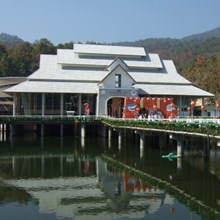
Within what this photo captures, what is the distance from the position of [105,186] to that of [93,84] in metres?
36.1

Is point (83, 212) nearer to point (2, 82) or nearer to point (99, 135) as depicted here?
point (99, 135)

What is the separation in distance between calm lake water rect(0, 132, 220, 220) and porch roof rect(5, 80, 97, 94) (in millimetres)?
16219

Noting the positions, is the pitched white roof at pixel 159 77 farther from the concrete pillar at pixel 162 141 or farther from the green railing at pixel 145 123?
the concrete pillar at pixel 162 141

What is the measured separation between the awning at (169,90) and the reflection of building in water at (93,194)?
30394mm

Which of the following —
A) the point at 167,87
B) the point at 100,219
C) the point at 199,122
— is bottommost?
the point at 100,219

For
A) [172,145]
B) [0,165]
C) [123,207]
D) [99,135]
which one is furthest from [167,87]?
[123,207]

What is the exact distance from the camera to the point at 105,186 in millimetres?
25234

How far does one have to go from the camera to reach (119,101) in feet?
197

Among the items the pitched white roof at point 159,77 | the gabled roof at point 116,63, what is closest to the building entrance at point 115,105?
the pitched white roof at point 159,77

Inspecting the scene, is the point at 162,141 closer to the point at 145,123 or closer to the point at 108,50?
the point at 145,123

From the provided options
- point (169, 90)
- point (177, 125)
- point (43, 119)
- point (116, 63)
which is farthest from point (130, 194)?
point (116, 63)

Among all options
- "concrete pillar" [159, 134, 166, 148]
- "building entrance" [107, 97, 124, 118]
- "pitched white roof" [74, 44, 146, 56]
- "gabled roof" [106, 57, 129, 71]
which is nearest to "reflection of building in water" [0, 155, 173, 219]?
"concrete pillar" [159, 134, 166, 148]

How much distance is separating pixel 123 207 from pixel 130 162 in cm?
1337

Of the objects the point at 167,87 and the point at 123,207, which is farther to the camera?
the point at 167,87
